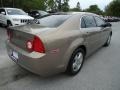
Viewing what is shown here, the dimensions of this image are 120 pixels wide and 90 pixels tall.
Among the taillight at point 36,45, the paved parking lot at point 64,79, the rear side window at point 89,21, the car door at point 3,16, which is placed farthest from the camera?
the car door at point 3,16

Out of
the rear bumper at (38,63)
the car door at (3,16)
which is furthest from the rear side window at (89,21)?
the car door at (3,16)

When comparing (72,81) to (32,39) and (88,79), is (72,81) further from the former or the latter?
(32,39)

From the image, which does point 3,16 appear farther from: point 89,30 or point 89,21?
point 89,30

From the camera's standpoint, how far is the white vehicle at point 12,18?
9.50m

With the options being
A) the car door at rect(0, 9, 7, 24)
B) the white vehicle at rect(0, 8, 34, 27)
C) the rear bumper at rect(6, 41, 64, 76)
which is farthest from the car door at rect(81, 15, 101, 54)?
the car door at rect(0, 9, 7, 24)

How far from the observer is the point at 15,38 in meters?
3.54

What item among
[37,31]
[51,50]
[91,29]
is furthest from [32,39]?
[91,29]

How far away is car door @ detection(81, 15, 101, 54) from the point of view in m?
4.10

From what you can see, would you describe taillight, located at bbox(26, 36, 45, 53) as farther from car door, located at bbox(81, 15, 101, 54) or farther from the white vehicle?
the white vehicle

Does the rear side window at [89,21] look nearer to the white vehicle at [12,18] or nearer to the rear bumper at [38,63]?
the rear bumper at [38,63]

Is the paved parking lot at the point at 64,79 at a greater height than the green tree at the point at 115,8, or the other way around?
the green tree at the point at 115,8

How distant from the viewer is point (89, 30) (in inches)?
169

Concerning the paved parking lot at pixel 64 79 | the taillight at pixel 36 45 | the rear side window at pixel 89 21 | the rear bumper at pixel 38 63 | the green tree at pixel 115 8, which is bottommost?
the paved parking lot at pixel 64 79

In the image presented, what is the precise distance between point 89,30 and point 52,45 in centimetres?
164
